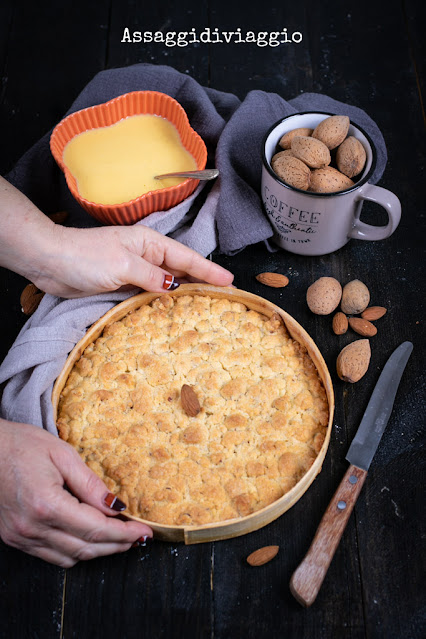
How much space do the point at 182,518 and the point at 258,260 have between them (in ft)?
2.43

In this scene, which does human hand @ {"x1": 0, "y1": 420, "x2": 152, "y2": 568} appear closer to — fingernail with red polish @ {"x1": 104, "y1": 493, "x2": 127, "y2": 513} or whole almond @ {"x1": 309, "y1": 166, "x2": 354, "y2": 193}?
fingernail with red polish @ {"x1": 104, "y1": 493, "x2": 127, "y2": 513}

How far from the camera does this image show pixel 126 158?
1657 millimetres

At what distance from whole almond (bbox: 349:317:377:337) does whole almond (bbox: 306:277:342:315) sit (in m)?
0.06

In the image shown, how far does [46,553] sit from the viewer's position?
124cm

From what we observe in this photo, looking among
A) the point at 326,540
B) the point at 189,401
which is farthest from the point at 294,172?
the point at 326,540

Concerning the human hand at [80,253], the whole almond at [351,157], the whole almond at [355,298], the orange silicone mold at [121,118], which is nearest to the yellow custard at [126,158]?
the orange silicone mold at [121,118]

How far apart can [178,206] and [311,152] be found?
1.16 ft

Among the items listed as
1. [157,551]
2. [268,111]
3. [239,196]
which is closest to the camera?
[157,551]

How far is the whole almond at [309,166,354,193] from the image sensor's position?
58.8 inches

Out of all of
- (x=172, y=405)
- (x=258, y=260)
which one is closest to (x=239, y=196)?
(x=258, y=260)

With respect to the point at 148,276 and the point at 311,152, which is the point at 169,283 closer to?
the point at 148,276

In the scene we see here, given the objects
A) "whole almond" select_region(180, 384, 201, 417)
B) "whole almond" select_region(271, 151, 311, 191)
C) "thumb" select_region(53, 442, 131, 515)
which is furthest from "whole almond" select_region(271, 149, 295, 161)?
"thumb" select_region(53, 442, 131, 515)

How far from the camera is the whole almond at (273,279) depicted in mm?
1648

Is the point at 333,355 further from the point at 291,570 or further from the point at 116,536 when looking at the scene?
the point at 116,536
